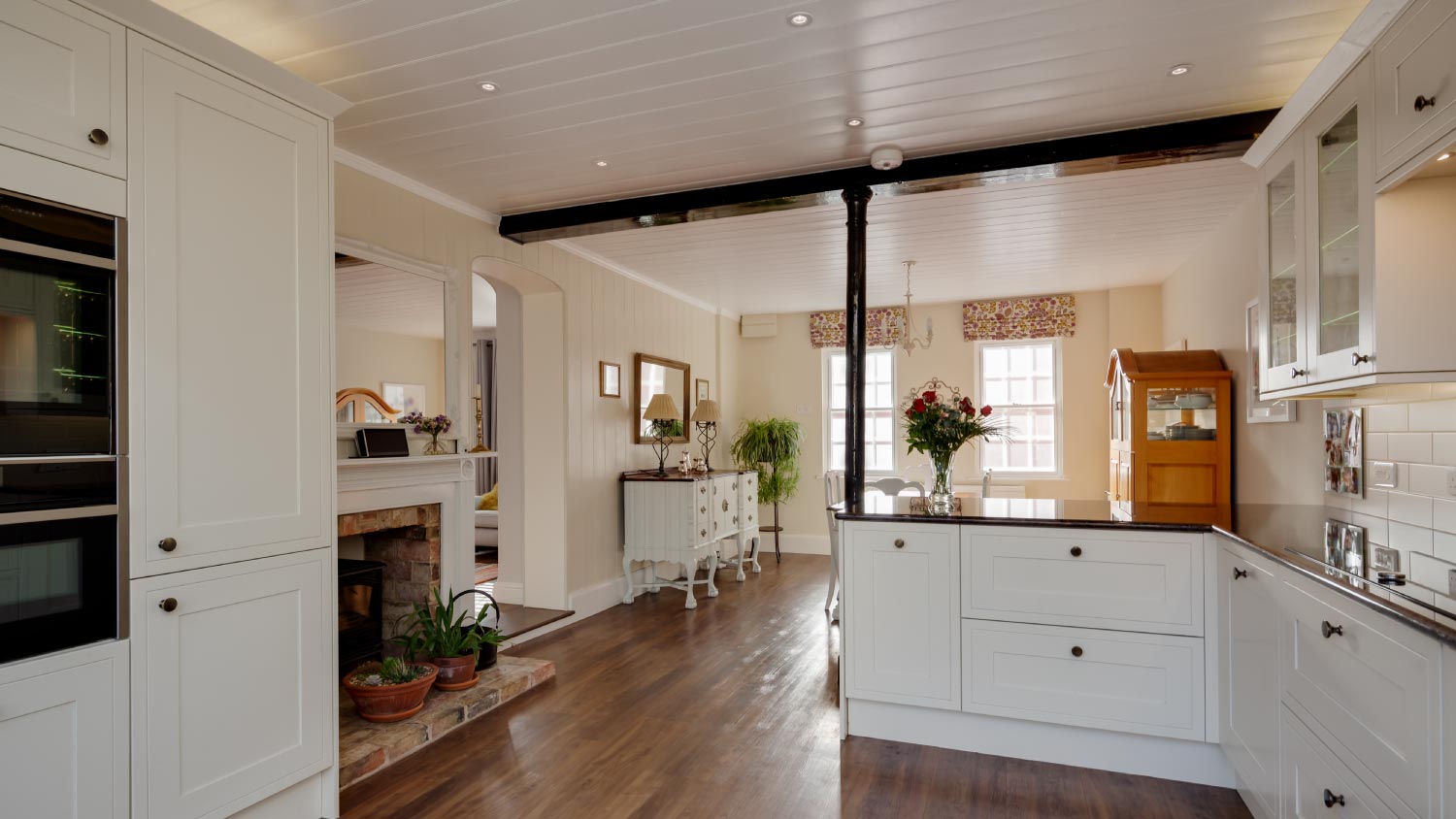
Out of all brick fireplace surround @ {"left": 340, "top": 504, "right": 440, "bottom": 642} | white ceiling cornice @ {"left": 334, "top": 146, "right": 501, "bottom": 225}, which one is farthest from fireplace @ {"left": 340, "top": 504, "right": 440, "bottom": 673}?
white ceiling cornice @ {"left": 334, "top": 146, "right": 501, "bottom": 225}

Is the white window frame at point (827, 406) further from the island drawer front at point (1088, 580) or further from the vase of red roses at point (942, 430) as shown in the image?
the island drawer front at point (1088, 580)

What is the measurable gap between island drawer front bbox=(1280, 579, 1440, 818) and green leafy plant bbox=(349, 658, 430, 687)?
10.2 ft

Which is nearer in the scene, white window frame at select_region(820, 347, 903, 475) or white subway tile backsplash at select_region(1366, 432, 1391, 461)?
white subway tile backsplash at select_region(1366, 432, 1391, 461)

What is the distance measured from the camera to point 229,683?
2.12m

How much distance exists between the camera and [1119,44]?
8.13ft

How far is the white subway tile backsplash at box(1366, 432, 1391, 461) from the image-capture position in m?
2.62

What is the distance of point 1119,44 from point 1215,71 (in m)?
0.48

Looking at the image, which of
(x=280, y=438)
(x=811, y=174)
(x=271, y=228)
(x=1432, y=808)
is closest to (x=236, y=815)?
(x=280, y=438)

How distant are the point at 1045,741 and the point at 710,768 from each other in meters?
1.30

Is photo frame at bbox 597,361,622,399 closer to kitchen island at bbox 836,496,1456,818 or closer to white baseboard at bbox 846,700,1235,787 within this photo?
kitchen island at bbox 836,496,1456,818

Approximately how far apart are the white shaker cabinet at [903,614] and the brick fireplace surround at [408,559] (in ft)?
6.85

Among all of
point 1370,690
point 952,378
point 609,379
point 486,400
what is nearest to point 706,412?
point 609,379

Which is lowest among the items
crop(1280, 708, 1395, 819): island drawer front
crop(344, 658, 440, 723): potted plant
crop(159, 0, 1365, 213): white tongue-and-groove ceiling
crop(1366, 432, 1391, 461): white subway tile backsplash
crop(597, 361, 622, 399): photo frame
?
crop(344, 658, 440, 723): potted plant

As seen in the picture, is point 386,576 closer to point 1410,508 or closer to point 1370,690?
point 1370,690
